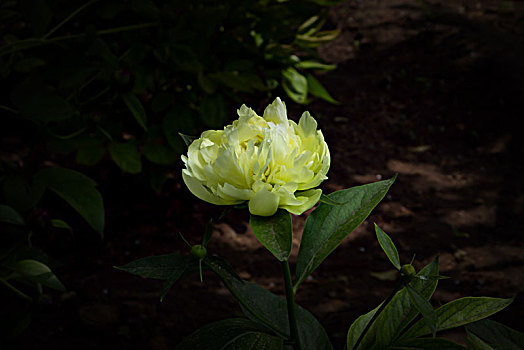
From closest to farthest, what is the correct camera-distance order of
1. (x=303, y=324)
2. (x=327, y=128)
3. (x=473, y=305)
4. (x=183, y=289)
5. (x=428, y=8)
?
(x=473, y=305)
(x=303, y=324)
(x=183, y=289)
(x=327, y=128)
(x=428, y=8)

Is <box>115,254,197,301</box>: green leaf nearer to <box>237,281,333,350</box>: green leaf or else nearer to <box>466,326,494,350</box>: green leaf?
<box>237,281,333,350</box>: green leaf

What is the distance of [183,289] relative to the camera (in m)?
2.00

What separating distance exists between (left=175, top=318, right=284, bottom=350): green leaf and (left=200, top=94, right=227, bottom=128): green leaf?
3.89 ft

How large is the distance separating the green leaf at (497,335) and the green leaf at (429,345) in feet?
0.18

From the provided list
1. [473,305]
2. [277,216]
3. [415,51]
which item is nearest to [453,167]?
[415,51]

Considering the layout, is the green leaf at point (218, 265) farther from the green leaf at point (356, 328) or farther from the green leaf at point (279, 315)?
the green leaf at point (356, 328)

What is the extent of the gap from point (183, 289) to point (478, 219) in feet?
5.25

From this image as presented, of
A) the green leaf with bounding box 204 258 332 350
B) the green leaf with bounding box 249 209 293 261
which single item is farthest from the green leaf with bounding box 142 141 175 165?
the green leaf with bounding box 249 209 293 261

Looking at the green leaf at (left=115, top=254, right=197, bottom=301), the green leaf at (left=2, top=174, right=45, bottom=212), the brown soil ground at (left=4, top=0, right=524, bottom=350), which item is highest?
the green leaf at (left=115, top=254, right=197, bottom=301)

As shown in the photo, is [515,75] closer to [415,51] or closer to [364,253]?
[415,51]

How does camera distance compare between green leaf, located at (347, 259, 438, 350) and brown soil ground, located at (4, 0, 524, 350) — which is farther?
brown soil ground, located at (4, 0, 524, 350)

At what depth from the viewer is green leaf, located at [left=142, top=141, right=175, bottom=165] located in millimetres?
1919

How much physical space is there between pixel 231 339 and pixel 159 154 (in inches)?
47.6

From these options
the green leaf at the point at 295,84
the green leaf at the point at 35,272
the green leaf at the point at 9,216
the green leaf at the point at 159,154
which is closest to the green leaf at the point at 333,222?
the green leaf at the point at 35,272
